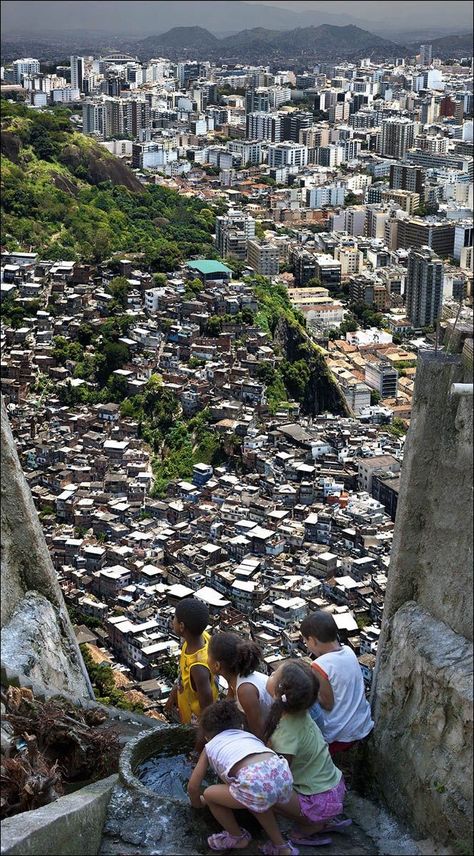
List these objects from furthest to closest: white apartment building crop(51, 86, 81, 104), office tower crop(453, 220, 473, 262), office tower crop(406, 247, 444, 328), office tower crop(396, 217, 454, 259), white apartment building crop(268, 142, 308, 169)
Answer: white apartment building crop(268, 142, 308, 169)
white apartment building crop(51, 86, 81, 104)
office tower crop(396, 217, 454, 259)
office tower crop(453, 220, 473, 262)
office tower crop(406, 247, 444, 328)

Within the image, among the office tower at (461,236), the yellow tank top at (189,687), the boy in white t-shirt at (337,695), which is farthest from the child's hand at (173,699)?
the office tower at (461,236)

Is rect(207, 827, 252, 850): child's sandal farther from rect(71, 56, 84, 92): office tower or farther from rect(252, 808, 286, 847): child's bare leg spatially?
rect(71, 56, 84, 92): office tower

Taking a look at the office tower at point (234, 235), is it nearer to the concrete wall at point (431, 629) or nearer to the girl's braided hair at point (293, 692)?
the concrete wall at point (431, 629)

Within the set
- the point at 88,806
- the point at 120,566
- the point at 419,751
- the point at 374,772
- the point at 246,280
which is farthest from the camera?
the point at 246,280

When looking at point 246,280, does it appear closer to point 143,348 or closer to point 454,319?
point 143,348

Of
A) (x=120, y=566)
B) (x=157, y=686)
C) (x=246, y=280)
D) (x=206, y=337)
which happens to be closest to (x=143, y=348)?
(x=206, y=337)

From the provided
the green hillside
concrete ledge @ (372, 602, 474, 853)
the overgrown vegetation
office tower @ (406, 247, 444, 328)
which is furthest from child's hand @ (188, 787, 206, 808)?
office tower @ (406, 247, 444, 328)

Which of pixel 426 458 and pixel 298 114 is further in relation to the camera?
pixel 298 114
